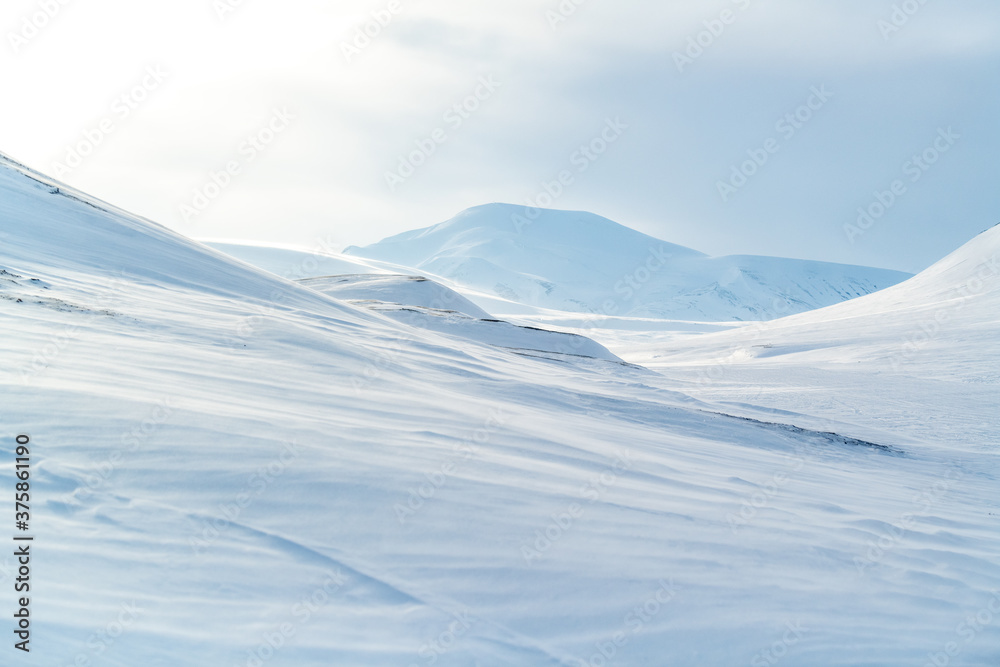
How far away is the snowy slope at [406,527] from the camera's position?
11.0ft

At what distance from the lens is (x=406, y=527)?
4309 millimetres

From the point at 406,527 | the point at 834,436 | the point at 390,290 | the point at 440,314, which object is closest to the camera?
the point at 406,527

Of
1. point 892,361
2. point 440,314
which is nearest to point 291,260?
point 440,314

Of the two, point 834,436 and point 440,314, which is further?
point 440,314

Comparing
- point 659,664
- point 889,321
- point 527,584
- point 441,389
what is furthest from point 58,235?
point 889,321

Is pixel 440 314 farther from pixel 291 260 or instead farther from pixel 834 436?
pixel 291 260

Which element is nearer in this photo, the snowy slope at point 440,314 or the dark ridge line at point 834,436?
the dark ridge line at point 834,436

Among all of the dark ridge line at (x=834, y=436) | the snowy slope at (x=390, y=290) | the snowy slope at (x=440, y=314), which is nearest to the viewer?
the dark ridge line at (x=834, y=436)

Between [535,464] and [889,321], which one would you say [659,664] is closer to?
[535,464]

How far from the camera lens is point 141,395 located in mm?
5586

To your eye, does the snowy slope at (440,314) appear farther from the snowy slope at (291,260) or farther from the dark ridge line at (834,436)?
the snowy slope at (291,260)

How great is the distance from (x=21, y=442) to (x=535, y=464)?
12.9ft

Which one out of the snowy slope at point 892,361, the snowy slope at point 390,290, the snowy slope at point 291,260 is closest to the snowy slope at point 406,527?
the snowy slope at point 892,361

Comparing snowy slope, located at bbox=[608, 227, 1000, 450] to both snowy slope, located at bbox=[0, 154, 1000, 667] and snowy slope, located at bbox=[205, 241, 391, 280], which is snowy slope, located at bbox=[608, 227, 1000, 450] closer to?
snowy slope, located at bbox=[0, 154, 1000, 667]
